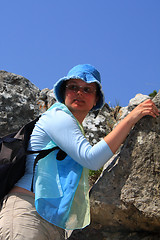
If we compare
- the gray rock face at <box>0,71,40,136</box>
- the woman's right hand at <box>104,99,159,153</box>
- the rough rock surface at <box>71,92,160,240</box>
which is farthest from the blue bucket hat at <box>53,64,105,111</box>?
the gray rock face at <box>0,71,40,136</box>

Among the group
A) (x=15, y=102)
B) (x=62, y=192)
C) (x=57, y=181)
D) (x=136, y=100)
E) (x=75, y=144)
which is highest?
(x=15, y=102)

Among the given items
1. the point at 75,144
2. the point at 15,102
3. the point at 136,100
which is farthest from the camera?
the point at 15,102

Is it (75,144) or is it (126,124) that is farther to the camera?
(126,124)

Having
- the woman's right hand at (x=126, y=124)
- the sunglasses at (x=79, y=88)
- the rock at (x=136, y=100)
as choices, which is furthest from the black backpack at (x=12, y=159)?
the rock at (x=136, y=100)

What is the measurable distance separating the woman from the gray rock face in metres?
4.51

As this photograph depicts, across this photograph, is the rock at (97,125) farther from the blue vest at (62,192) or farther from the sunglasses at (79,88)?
the blue vest at (62,192)

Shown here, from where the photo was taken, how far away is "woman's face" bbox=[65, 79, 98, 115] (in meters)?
3.16

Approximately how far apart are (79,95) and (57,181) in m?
0.95

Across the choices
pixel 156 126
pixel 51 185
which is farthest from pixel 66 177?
pixel 156 126

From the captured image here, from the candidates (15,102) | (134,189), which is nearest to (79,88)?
(134,189)

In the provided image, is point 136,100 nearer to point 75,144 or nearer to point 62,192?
point 75,144

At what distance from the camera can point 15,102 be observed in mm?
7391

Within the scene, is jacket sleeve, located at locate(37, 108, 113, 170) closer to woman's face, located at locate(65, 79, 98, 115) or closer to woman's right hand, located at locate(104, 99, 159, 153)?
woman's right hand, located at locate(104, 99, 159, 153)

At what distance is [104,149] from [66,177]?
1.39 feet
